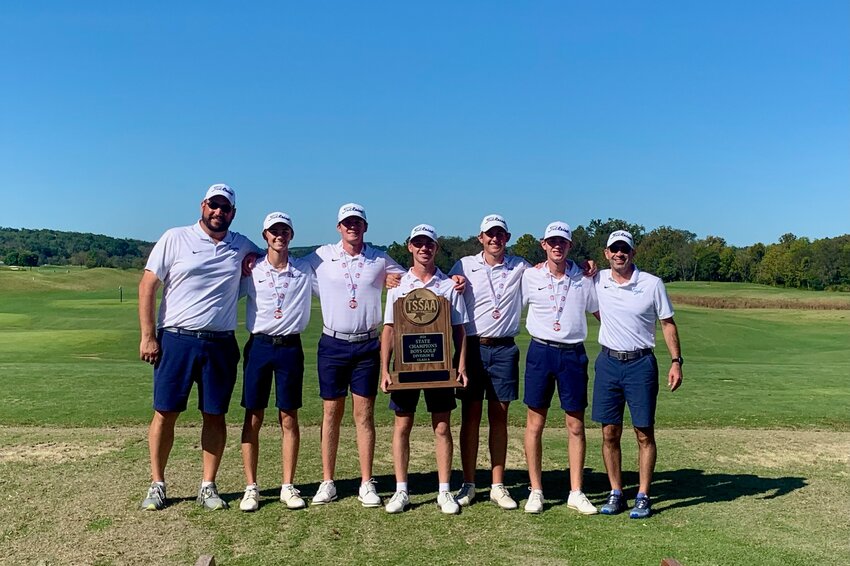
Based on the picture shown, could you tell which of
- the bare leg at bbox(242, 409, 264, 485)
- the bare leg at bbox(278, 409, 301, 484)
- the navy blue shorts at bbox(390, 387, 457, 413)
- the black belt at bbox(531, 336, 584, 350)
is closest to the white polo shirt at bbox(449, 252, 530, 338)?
the black belt at bbox(531, 336, 584, 350)

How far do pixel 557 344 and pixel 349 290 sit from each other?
180cm

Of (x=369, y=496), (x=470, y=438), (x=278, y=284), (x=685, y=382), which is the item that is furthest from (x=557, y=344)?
(x=685, y=382)

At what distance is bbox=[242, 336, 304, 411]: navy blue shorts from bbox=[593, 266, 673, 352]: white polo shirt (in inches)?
101

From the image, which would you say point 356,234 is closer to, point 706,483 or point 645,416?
point 645,416

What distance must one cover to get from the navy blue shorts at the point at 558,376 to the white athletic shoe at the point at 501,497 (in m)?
0.74

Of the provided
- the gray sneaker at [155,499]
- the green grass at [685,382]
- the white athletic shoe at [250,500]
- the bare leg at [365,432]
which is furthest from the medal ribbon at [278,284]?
the green grass at [685,382]

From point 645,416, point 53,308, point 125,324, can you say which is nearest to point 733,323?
point 125,324

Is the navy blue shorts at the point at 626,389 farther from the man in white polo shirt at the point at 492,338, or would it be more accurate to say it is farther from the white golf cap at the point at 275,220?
the white golf cap at the point at 275,220

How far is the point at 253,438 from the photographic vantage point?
20.1ft

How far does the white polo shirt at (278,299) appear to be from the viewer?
6047mm

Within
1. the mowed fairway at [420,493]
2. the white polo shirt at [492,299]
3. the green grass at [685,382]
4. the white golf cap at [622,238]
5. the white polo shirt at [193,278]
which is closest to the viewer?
the mowed fairway at [420,493]

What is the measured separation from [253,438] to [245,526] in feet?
2.99

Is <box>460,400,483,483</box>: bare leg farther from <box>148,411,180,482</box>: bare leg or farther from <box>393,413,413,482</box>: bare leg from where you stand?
<box>148,411,180,482</box>: bare leg

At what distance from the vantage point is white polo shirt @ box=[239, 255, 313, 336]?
6.05 metres
